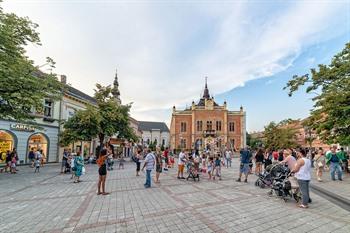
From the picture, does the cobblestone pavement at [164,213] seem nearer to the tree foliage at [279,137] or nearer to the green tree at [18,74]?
the green tree at [18,74]

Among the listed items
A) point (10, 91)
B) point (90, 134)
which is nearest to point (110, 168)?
point (90, 134)

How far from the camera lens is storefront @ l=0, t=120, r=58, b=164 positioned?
65.7 feet

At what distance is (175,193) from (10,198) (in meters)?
6.15

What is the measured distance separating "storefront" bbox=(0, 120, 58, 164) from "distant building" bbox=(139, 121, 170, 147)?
67654mm

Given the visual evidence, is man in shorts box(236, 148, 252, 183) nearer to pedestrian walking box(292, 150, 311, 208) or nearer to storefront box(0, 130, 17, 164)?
pedestrian walking box(292, 150, 311, 208)

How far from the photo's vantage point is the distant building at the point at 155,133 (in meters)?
93.7

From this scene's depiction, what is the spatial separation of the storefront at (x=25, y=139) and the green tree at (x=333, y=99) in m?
20.8

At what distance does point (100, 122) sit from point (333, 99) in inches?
885

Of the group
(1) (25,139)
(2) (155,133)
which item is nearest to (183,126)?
(2) (155,133)

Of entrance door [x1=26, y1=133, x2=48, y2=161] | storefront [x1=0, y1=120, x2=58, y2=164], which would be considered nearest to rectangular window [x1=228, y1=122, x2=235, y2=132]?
storefront [x1=0, y1=120, x2=58, y2=164]

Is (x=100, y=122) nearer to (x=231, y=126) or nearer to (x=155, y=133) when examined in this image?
(x=231, y=126)

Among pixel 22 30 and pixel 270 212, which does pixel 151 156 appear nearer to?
pixel 270 212

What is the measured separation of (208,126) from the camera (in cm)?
5872

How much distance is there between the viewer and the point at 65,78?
3306 centimetres
